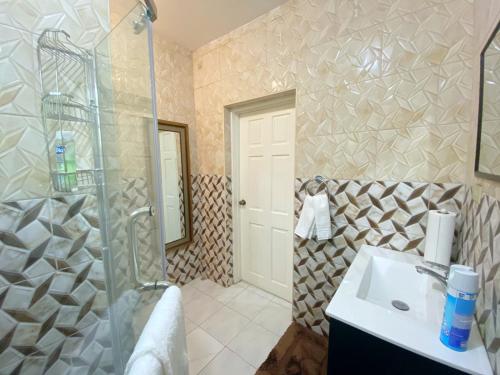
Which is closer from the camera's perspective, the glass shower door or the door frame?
the glass shower door

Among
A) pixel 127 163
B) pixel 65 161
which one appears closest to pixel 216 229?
pixel 127 163

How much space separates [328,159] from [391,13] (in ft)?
2.97

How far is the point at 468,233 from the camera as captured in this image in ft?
3.06

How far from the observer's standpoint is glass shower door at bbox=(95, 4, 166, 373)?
0.98 metres

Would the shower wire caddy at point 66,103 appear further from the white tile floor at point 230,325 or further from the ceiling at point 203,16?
the white tile floor at point 230,325

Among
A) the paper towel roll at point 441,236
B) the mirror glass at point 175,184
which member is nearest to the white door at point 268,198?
the mirror glass at point 175,184

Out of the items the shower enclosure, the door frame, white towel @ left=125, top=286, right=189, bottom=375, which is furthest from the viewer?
the door frame

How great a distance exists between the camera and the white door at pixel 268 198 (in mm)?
1918

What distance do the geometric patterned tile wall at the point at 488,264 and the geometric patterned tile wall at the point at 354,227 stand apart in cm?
33

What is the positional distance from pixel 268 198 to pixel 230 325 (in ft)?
3.87

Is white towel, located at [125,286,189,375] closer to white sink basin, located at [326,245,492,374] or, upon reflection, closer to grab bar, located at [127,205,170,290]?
grab bar, located at [127,205,170,290]

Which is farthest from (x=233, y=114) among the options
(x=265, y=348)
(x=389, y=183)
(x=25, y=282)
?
(x=265, y=348)

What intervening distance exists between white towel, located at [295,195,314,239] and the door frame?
671 mm

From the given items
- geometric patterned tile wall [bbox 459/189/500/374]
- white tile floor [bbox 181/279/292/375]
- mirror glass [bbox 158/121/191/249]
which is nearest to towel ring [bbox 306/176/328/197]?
geometric patterned tile wall [bbox 459/189/500/374]
